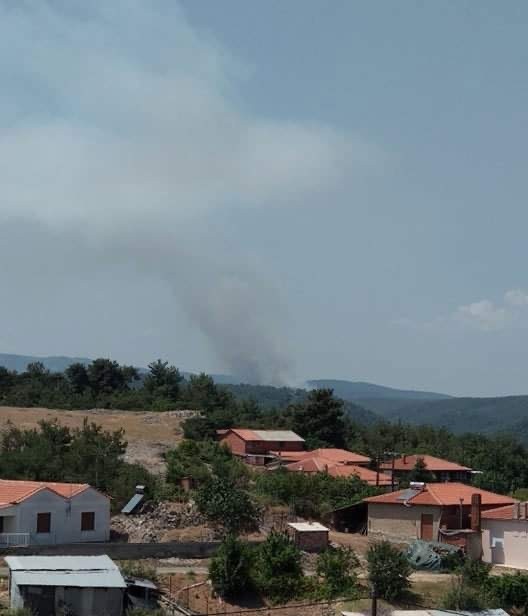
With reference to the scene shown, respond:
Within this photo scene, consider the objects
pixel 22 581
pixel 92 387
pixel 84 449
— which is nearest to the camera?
pixel 22 581

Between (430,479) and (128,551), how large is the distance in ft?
96.0

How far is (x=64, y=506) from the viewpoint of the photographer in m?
38.4

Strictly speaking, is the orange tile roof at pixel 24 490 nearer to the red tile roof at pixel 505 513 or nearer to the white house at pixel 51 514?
the white house at pixel 51 514

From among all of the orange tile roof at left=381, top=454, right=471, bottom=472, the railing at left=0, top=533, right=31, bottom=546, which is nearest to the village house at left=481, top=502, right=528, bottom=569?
the railing at left=0, top=533, right=31, bottom=546

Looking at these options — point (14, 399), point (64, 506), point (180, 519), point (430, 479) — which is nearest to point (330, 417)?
point (430, 479)

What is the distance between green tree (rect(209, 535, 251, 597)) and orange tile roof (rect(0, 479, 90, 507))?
7.58 metres

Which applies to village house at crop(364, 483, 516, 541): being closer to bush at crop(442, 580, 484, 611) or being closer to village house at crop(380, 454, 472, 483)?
bush at crop(442, 580, 484, 611)

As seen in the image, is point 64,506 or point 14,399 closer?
point 64,506

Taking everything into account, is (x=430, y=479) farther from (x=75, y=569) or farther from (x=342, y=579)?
(x=75, y=569)

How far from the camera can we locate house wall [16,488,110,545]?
1480 inches

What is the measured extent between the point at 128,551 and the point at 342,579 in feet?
27.9

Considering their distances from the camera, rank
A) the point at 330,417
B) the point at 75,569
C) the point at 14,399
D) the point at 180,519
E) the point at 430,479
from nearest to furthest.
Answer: the point at 75,569 < the point at 180,519 < the point at 430,479 < the point at 330,417 < the point at 14,399

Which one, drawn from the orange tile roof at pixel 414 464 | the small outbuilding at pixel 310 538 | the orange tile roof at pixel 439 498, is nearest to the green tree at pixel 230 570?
the small outbuilding at pixel 310 538

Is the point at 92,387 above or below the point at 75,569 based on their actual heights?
above
